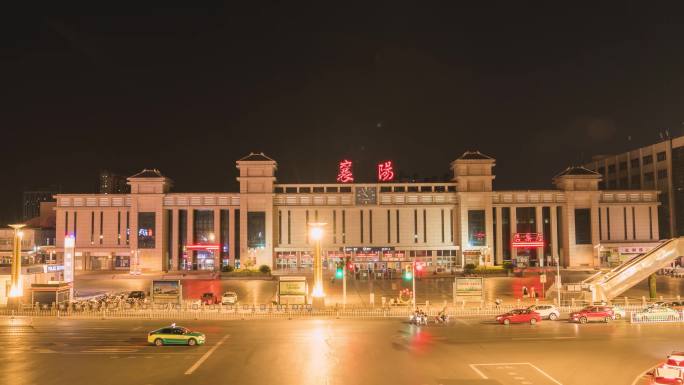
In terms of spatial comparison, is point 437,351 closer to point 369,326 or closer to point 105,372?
point 369,326

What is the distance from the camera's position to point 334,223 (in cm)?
8600

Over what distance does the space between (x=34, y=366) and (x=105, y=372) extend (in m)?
3.60

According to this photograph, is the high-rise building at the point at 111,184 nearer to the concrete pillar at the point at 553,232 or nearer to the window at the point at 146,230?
the window at the point at 146,230

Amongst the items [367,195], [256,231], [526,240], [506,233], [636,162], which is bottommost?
[526,240]

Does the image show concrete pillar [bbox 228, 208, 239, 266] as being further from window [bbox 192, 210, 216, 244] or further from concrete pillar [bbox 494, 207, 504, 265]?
concrete pillar [bbox 494, 207, 504, 265]

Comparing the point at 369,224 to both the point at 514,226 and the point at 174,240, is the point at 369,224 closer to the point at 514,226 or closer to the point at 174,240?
the point at 514,226

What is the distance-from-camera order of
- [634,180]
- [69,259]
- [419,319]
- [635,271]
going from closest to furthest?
[419,319] → [635,271] → [69,259] → [634,180]

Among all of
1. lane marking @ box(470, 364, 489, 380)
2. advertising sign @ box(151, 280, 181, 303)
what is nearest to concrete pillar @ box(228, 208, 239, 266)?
advertising sign @ box(151, 280, 181, 303)

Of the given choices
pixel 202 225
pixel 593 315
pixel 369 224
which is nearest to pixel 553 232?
pixel 369 224

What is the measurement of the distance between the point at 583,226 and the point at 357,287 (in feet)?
144

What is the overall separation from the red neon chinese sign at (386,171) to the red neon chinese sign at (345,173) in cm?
442

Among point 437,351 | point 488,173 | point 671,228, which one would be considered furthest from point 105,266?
point 671,228

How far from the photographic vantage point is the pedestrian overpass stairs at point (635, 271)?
43.2 meters

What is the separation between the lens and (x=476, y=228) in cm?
8406
